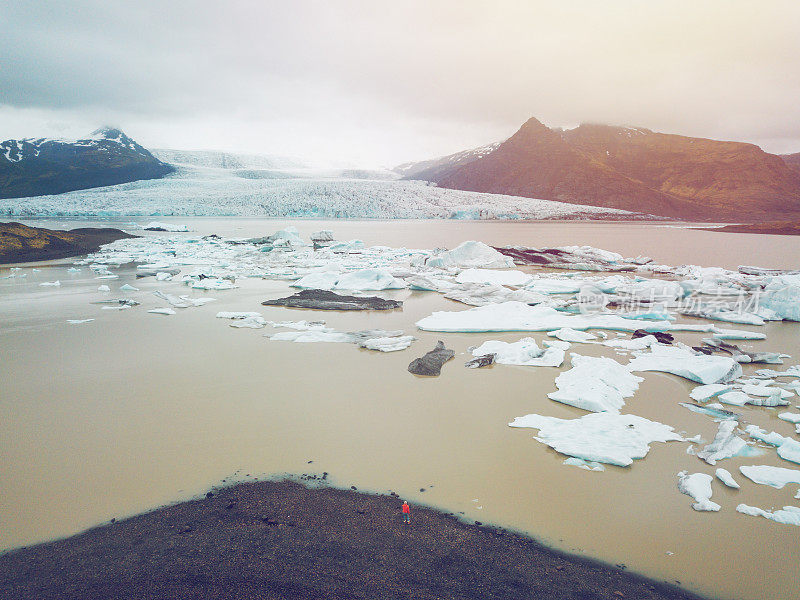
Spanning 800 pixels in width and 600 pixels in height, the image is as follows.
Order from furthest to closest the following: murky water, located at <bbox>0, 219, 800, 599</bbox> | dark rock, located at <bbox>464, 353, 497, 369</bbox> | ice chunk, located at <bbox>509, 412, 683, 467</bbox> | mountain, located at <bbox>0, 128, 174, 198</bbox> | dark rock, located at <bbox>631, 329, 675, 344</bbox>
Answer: mountain, located at <bbox>0, 128, 174, 198</bbox>
dark rock, located at <bbox>631, 329, 675, 344</bbox>
dark rock, located at <bbox>464, 353, 497, 369</bbox>
ice chunk, located at <bbox>509, 412, 683, 467</bbox>
murky water, located at <bbox>0, 219, 800, 599</bbox>

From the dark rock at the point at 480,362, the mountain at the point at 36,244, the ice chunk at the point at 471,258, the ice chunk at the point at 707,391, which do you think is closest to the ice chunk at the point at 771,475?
the ice chunk at the point at 707,391

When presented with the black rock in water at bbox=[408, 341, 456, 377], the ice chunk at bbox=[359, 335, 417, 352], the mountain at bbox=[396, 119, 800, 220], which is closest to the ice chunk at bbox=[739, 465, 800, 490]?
the black rock in water at bbox=[408, 341, 456, 377]

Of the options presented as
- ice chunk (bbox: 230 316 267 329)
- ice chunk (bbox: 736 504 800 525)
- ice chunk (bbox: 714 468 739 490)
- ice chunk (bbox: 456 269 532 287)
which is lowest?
ice chunk (bbox: 230 316 267 329)

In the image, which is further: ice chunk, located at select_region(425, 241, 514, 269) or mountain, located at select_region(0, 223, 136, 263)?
mountain, located at select_region(0, 223, 136, 263)

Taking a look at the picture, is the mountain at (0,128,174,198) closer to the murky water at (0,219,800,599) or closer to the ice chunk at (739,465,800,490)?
the murky water at (0,219,800,599)

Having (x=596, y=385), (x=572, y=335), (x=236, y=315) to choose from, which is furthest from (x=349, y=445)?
(x=236, y=315)

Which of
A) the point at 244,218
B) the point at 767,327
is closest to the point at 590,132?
the point at 244,218

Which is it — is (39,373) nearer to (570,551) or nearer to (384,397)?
(384,397)
